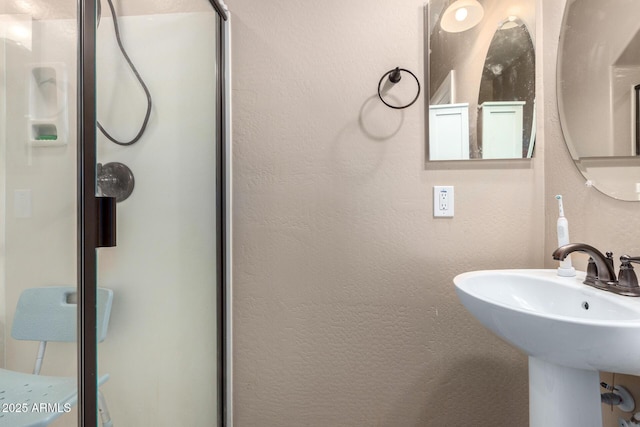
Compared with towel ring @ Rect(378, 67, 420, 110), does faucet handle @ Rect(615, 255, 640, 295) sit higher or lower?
lower

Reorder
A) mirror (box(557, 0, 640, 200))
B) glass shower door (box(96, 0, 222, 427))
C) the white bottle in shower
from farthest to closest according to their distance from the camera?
the white bottle in shower, mirror (box(557, 0, 640, 200)), glass shower door (box(96, 0, 222, 427))

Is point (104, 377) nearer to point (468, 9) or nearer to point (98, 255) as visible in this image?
point (98, 255)

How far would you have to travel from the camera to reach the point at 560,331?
1.90 feet

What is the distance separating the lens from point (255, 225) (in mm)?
1166

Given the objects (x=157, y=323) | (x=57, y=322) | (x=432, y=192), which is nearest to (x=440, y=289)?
(x=432, y=192)

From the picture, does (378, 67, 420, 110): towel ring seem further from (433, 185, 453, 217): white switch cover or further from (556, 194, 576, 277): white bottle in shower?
(556, 194, 576, 277): white bottle in shower

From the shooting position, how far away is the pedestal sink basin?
548 millimetres

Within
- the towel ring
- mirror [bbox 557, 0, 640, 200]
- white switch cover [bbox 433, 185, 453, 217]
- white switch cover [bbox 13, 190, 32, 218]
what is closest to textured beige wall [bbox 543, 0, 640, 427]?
mirror [bbox 557, 0, 640, 200]

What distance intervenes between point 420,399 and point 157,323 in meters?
1.01

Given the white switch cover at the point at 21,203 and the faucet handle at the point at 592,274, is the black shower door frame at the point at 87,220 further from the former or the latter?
the faucet handle at the point at 592,274

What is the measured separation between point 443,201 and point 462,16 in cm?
72

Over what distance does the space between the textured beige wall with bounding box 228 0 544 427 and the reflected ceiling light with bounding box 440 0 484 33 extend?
0.10m

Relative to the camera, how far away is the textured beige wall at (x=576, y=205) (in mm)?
806

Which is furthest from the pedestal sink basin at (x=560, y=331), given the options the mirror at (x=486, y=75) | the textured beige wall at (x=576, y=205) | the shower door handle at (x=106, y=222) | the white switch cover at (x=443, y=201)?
the shower door handle at (x=106, y=222)
